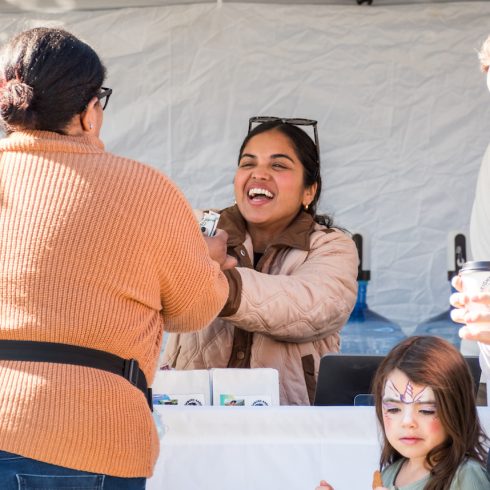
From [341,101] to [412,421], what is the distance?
2.32 m

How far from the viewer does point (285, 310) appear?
8.13 feet

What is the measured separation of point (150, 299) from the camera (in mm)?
1589

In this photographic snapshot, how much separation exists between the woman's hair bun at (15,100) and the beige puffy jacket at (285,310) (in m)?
0.92

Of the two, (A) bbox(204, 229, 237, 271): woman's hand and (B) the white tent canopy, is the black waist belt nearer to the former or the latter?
(A) bbox(204, 229, 237, 271): woman's hand

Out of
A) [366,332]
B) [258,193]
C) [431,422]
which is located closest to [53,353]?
[431,422]

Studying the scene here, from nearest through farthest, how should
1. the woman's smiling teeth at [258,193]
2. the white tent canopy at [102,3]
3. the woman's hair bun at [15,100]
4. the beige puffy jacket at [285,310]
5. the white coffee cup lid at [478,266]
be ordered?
the white coffee cup lid at [478,266], the woman's hair bun at [15,100], the beige puffy jacket at [285,310], the woman's smiling teeth at [258,193], the white tent canopy at [102,3]

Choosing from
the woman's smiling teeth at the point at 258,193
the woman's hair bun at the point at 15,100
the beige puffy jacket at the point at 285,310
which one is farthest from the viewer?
the woman's smiling teeth at the point at 258,193

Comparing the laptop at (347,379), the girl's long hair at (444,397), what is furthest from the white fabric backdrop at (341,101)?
the girl's long hair at (444,397)

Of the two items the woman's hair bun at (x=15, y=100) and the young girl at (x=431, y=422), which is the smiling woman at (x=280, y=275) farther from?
the woman's hair bun at (x=15, y=100)

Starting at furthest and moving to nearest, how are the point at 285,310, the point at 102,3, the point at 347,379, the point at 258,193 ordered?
the point at 102,3 < the point at 258,193 < the point at 285,310 < the point at 347,379

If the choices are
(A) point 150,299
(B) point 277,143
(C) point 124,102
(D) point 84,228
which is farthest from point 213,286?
(C) point 124,102

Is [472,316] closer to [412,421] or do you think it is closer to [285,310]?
[412,421]

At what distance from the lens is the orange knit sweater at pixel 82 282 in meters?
1.48

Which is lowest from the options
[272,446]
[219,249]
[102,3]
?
[272,446]
